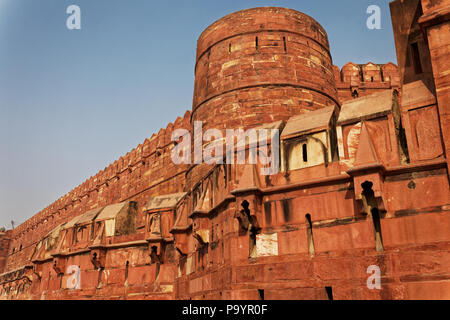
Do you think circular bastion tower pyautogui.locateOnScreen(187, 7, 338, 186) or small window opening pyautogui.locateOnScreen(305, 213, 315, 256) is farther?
circular bastion tower pyautogui.locateOnScreen(187, 7, 338, 186)

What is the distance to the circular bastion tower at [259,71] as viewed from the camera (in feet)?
32.6

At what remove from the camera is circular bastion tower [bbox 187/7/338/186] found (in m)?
9.93

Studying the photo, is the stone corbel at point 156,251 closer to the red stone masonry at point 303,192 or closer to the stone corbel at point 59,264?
the red stone masonry at point 303,192

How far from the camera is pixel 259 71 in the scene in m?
10.2

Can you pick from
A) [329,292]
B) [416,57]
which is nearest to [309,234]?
[329,292]

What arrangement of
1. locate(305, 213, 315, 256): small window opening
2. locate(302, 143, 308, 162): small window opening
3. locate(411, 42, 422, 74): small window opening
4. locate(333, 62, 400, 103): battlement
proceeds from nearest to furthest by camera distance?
locate(305, 213, 315, 256): small window opening
locate(302, 143, 308, 162): small window opening
locate(411, 42, 422, 74): small window opening
locate(333, 62, 400, 103): battlement

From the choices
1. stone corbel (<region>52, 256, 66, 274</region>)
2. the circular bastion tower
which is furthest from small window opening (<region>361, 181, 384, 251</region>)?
stone corbel (<region>52, 256, 66, 274</region>)

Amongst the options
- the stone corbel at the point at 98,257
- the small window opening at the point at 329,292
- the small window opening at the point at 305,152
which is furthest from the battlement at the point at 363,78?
the small window opening at the point at 329,292


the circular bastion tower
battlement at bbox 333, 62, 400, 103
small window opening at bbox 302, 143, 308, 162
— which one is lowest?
small window opening at bbox 302, 143, 308, 162

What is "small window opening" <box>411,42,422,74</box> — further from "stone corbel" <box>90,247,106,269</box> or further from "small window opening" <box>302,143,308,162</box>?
"stone corbel" <box>90,247,106,269</box>

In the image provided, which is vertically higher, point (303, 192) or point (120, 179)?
point (120, 179)

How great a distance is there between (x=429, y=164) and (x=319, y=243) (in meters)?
1.64

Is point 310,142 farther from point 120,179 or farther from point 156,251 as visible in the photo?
point 120,179
